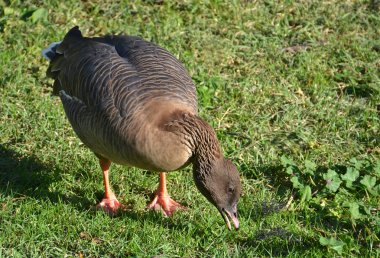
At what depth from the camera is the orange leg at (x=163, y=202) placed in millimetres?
5949

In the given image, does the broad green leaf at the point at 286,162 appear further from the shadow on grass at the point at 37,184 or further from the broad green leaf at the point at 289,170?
the shadow on grass at the point at 37,184

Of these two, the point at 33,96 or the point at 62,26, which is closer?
the point at 33,96

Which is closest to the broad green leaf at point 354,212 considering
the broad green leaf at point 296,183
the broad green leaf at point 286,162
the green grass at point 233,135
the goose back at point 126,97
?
the green grass at point 233,135

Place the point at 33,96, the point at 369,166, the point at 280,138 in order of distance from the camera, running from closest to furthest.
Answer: the point at 369,166
the point at 280,138
the point at 33,96

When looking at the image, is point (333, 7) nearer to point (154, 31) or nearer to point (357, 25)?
point (357, 25)

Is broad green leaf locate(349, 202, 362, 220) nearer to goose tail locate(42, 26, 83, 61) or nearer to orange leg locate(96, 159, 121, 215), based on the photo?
orange leg locate(96, 159, 121, 215)

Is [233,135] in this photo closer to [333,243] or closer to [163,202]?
[163,202]

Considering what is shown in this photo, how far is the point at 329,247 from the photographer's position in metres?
5.31

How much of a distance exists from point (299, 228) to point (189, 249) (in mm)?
915

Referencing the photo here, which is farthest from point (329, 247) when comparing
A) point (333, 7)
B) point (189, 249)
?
point (333, 7)

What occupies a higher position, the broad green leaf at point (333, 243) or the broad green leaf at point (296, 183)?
the broad green leaf at point (333, 243)

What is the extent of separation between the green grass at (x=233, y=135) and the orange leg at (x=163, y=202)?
0.32 ft

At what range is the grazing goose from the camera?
5.23 m

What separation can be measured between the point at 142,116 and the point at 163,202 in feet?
3.34
